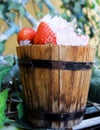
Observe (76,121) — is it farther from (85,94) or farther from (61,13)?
(61,13)

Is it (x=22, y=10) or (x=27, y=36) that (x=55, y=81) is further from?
(x=22, y=10)

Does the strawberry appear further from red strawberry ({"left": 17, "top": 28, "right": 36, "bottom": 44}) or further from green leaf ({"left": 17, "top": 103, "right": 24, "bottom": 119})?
green leaf ({"left": 17, "top": 103, "right": 24, "bottom": 119})

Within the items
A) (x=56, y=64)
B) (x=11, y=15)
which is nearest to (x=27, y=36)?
(x=56, y=64)

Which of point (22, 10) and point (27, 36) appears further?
point (22, 10)

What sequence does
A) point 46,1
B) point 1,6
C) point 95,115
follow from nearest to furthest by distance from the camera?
point 95,115 → point 1,6 → point 46,1

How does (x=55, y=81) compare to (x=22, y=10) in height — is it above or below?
below

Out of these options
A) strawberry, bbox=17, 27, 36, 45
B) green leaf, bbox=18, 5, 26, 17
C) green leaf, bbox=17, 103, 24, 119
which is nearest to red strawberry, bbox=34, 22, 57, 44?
strawberry, bbox=17, 27, 36, 45

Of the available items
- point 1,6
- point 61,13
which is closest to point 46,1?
point 61,13
